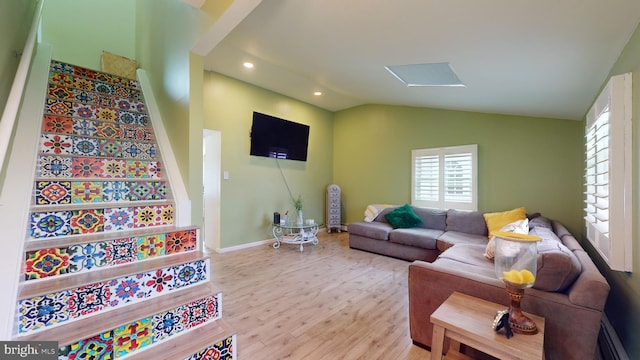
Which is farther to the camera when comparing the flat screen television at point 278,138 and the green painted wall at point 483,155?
the flat screen television at point 278,138

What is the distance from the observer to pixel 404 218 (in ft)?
14.5

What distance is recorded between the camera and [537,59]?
2.01 m

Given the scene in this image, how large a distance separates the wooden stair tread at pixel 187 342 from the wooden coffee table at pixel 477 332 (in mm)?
1214

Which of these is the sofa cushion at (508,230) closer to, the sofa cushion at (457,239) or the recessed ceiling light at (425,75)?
the sofa cushion at (457,239)

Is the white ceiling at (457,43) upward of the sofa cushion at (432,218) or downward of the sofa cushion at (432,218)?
upward

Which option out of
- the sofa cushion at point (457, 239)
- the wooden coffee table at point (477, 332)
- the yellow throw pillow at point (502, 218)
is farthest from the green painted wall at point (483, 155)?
the wooden coffee table at point (477, 332)

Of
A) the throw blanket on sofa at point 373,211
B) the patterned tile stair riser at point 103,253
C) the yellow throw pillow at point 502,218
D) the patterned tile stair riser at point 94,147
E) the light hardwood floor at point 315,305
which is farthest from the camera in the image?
the throw blanket on sofa at point 373,211

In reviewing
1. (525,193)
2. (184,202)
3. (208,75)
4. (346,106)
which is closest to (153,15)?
(208,75)

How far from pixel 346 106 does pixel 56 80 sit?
4.74 metres

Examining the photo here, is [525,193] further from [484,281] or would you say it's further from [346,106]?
[346,106]

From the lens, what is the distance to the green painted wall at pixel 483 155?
11.7 feet

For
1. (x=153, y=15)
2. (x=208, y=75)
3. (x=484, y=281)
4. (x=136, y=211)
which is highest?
(x=153, y=15)

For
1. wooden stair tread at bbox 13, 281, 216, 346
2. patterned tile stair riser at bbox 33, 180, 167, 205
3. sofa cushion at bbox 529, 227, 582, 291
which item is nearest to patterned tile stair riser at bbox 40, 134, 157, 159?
patterned tile stair riser at bbox 33, 180, 167, 205

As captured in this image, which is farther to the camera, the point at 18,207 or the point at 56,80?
the point at 56,80
